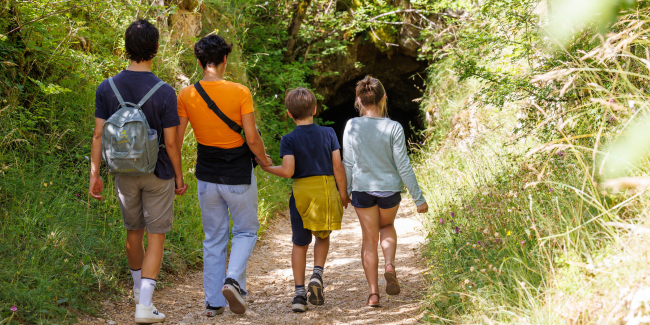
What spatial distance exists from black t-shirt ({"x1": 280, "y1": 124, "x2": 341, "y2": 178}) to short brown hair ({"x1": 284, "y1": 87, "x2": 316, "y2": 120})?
11 cm

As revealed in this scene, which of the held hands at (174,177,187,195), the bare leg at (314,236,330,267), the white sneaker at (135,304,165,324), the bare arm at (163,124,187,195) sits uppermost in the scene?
the bare arm at (163,124,187,195)

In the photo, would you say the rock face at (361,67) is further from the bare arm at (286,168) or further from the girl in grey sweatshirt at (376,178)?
the bare arm at (286,168)

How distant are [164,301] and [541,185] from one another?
3.07m

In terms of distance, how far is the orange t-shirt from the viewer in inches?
125

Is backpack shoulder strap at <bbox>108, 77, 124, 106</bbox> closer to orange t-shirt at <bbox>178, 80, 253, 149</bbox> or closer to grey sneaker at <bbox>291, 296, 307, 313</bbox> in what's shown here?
orange t-shirt at <bbox>178, 80, 253, 149</bbox>

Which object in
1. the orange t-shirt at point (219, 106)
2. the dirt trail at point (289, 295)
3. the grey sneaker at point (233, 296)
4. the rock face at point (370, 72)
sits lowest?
the dirt trail at point (289, 295)

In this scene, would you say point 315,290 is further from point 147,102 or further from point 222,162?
point 147,102

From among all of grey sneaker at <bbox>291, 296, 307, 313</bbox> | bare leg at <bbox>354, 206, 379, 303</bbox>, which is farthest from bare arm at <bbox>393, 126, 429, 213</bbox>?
grey sneaker at <bbox>291, 296, 307, 313</bbox>

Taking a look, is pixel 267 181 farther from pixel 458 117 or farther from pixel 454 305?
pixel 454 305

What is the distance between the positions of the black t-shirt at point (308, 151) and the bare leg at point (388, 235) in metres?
0.52

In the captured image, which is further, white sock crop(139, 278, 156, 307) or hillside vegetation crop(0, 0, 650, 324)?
white sock crop(139, 278, 156, 307)

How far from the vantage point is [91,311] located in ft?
10.8

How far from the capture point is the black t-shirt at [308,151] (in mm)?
3457

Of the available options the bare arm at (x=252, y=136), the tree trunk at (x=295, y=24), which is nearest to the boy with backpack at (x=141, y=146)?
the bare arm at (x=252, y=136)
